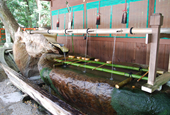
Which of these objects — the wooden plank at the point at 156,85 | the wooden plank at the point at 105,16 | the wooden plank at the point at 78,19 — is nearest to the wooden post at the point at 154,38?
the wooden plank at the point at 156,85

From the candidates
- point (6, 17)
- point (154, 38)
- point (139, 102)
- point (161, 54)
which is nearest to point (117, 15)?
point (161, 54)

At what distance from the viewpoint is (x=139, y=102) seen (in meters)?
1.84

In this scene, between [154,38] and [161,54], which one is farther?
[161,54]

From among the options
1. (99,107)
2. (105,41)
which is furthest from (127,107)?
(105,41)

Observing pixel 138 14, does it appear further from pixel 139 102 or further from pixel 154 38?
pixel 139 102

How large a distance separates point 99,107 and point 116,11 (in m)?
3.26

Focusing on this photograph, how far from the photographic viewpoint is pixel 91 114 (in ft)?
8.43

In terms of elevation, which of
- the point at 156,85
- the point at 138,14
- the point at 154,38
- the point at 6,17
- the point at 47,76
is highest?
the point at 6,17

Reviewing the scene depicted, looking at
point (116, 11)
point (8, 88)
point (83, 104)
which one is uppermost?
point (116, 11)

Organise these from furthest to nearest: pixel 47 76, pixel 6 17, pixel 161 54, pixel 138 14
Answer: pixel 6 17
pixel 138 14
pixel 161 54
pixel 47 76

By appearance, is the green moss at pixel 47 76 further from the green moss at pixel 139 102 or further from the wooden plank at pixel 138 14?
the wooden plank at pixel 138 14

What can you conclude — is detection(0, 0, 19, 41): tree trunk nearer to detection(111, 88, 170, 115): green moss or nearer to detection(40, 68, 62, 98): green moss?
detection(40, 68, 62, 98): green moss

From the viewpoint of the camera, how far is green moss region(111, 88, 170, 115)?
5.77 ft

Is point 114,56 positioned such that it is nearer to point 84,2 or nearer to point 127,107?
point 84,2
